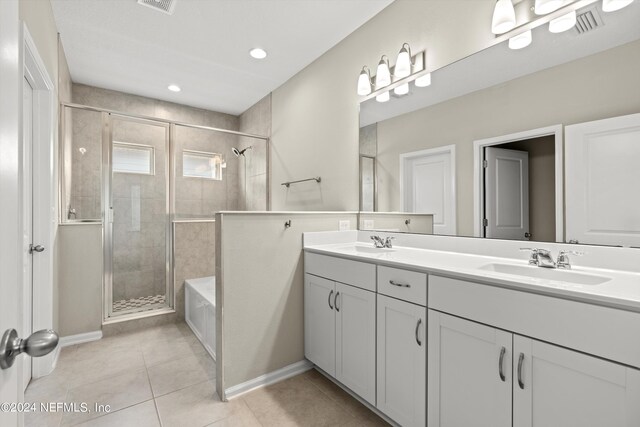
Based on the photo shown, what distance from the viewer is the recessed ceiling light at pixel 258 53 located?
2777 mm

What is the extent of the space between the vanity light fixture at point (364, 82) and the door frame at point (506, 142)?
0.94m

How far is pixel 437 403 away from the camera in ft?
4.23

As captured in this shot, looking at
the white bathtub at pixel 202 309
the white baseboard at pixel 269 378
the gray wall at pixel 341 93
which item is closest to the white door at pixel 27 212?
the white bathtub at pixel 202 309

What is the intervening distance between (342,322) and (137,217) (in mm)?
2377

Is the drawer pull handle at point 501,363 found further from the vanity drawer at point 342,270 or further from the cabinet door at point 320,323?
the cabinet door at point 320,323

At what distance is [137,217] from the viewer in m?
3.04

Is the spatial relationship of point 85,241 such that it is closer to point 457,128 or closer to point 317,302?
point 317,302

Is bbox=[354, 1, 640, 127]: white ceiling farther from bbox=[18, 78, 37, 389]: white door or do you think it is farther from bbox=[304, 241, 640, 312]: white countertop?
bbox=[18, 78, 37, 389]: white door

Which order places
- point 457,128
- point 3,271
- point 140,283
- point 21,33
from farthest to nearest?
point 140,283, point 457,128, point 21,33, point 3,271

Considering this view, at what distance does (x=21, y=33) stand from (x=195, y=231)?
2.14 metres

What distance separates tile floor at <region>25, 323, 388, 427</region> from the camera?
5.40ft

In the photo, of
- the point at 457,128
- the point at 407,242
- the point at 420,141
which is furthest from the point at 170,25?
the point at 407,242

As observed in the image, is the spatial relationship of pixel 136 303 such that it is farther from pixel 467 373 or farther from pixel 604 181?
pixel 604 181

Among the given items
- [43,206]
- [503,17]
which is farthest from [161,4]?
[503,17]
